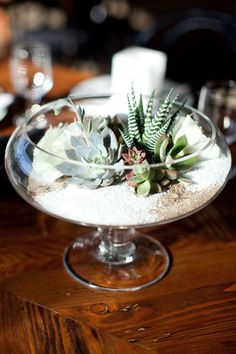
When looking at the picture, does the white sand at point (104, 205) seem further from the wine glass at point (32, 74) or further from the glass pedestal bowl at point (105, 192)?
the wine glass at point (32, 74)

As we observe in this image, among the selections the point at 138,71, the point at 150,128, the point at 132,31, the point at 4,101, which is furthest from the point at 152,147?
the point at 132,31

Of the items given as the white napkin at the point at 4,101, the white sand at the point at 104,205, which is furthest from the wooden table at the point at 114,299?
the white napkin at the point at 4,101

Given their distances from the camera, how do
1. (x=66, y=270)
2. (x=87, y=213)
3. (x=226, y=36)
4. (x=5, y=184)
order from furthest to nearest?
(x=226, y=36) < (x=5, y=184) < (x=66, y=270) < (x=87, y=213)

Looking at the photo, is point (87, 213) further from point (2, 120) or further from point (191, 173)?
point (2, 120)

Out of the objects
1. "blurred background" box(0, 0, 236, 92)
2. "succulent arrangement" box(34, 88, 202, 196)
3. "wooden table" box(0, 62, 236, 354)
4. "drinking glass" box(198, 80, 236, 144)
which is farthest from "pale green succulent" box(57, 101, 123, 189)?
"blurred background" box(0, 0, 236, 92)

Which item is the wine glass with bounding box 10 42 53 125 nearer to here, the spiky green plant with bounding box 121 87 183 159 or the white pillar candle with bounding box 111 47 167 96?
the white pillar candle with bounding box 111 47 167 96

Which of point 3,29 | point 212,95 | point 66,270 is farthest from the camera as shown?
point 3,29

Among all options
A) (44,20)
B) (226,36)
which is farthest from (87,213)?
(44,20)

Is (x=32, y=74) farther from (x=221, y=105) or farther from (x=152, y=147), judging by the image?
(x=152, y=147)
